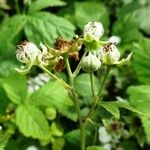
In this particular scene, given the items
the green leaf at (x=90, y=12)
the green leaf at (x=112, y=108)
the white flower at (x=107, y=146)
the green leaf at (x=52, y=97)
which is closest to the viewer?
the green leaf at (x=112, y=108)

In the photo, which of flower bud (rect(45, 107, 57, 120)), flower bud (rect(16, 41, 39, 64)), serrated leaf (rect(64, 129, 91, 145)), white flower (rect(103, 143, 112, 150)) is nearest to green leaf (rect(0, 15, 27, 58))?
flower bud (rect(45, 107, 57, 120))

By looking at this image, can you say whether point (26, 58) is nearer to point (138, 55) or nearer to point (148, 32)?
point (138, 55)

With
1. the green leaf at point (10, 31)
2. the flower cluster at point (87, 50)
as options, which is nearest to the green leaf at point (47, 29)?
the green leaf at point (10, 31)

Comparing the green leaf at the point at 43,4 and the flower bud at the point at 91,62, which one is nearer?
the flower bud at the point at 91,62

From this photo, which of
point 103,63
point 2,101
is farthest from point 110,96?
point 103,63

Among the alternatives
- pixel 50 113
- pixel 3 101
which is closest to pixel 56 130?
pixel 50 113

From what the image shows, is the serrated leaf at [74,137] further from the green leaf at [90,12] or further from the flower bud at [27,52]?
the flower bud at [27,52]

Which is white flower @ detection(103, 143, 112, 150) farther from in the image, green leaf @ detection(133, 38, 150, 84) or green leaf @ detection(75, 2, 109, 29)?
green leaf @ detection(75, 2, 109, 29)
